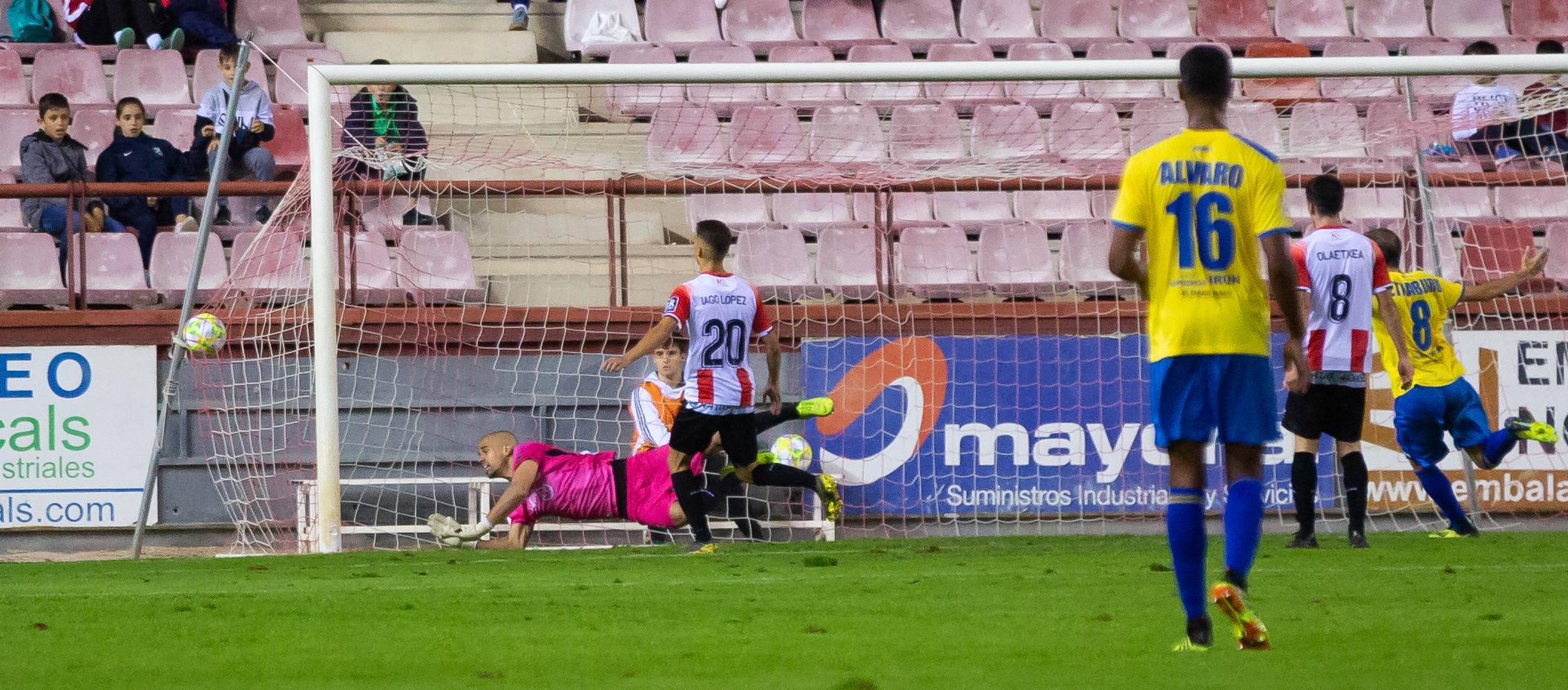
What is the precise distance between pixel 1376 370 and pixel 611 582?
613cm

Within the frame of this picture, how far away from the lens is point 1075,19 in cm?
1561

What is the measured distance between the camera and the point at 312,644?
446 cm

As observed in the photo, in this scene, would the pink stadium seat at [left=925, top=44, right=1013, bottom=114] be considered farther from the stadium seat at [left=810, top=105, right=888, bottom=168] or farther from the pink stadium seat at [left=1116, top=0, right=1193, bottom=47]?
the pink stadium seat at [left=1116, top=0, right=1193, bottom=47]

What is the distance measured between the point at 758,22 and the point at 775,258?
423 centimetres

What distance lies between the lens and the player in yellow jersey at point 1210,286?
4215 mm

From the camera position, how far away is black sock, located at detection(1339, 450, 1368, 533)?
789 centimetres

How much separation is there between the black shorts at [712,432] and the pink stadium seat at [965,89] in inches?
189

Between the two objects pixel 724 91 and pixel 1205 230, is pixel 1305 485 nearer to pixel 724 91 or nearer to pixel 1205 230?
pixel 1205 230

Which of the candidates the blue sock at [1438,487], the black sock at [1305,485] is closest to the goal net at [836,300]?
the blue sock at [1438,487]

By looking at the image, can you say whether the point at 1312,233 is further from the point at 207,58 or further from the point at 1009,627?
the point at 207,58

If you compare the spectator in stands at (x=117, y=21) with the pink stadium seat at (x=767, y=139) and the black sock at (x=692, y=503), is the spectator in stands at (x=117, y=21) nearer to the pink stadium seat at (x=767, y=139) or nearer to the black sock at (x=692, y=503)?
the pink stadium seat at (x=767, y=139)

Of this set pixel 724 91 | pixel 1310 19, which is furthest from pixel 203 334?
pixel 1310 19

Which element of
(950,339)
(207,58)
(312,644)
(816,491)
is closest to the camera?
(312,644)

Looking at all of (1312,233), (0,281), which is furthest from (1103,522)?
(0,281)
